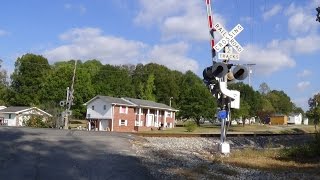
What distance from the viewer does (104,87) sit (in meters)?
110

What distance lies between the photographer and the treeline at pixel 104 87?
99.7 m

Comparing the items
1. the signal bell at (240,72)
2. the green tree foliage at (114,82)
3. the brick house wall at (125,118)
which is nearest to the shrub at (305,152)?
the signal bell at (240,72)

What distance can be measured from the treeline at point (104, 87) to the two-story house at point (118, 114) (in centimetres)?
634

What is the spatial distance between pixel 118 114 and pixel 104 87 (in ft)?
111

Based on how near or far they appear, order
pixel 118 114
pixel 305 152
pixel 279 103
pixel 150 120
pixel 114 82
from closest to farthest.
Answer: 1. pixel 305 152
2. pixel 118 114
3. pixel 150 120
4. pixel 114 82
5. pixel 279 103

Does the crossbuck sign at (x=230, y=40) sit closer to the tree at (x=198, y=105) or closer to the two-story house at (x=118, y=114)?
the two-story house at (x=118, y=114)

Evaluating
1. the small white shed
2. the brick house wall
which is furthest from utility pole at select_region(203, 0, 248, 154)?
the small white shed

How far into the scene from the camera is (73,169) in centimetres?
1260

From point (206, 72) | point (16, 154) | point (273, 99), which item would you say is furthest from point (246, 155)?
point (273, 99)

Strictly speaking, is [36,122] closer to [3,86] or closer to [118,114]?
[118,114]

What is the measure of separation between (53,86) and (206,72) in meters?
86.1

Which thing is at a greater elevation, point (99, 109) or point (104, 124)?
point (99, 109)

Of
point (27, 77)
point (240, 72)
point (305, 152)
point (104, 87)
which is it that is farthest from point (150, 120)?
point (240, 72)

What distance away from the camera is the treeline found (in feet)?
327
